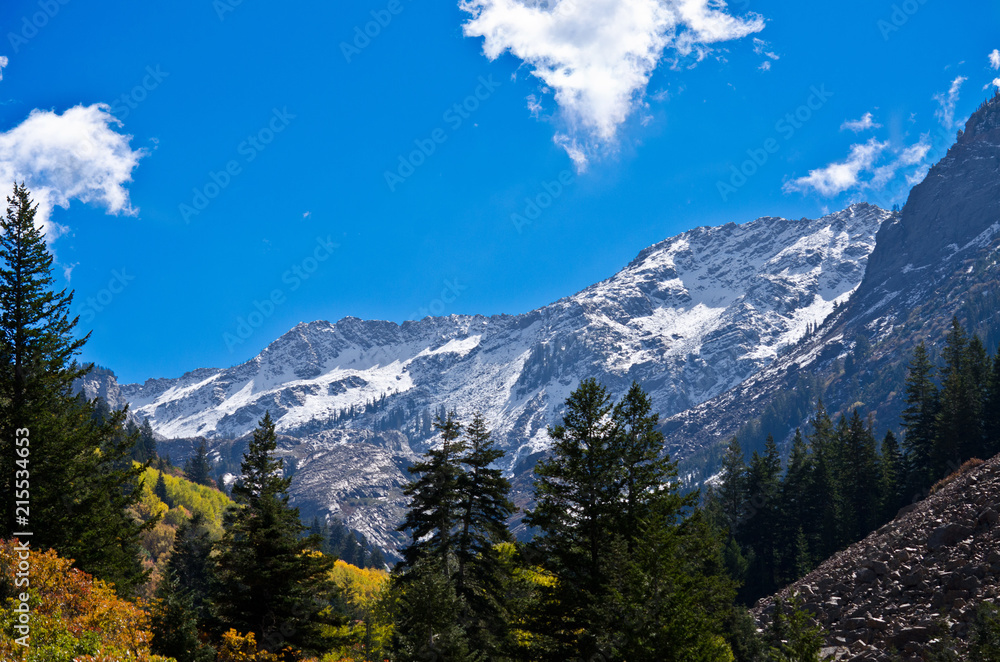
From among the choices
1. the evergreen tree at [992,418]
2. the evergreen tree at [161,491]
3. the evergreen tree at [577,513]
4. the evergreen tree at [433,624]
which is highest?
the evergreen tree at [161,491]

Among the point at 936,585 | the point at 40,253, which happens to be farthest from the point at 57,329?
the point at 936,585

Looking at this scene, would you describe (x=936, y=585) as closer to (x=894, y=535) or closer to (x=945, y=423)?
(x=894, y=535)

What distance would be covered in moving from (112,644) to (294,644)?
8902 millimetres

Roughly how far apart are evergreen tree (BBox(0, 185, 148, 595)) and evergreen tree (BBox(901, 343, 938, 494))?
Result: 62.9 metres

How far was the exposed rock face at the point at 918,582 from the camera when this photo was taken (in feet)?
77.6

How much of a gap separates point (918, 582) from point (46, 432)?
35.3 metres

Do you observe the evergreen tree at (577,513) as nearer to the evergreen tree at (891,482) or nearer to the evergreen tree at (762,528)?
the evergreen tree at (891,482)

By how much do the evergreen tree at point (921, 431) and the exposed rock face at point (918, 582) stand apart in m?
26.1

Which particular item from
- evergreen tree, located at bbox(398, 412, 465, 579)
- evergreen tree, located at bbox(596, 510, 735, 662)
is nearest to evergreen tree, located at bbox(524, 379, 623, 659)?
evergreen tree, located at bbox(596, 510, 735, 662)

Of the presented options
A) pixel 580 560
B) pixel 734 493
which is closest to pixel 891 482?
pixel 734 493

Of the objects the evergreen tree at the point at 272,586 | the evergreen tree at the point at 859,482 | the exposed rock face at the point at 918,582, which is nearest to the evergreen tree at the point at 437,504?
the evergreen tree at the point at 272,586

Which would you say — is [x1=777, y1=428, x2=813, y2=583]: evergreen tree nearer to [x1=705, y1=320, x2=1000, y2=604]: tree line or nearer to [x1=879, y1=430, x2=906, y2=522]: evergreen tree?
[x1=705, y1=320, x2=1000, y2=604]: tree line

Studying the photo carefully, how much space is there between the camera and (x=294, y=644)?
24844mm

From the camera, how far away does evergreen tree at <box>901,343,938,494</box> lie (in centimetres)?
5962
